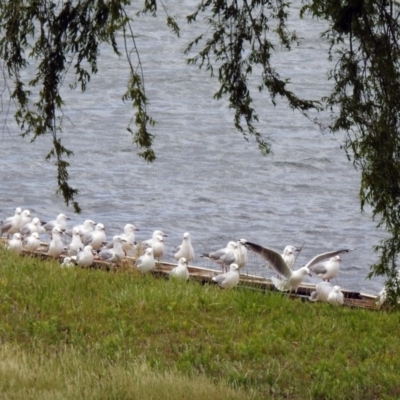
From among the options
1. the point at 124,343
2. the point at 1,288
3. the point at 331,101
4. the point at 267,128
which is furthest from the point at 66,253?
the point at 267,128

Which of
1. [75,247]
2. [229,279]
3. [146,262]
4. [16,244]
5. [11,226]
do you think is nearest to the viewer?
[229,279]

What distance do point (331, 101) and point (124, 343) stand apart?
2870 mm

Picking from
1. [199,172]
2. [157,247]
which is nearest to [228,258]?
[157,247]

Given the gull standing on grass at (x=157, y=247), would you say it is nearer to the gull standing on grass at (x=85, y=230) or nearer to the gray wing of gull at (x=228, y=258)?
the gray wing of gull at (x=228, y=258)

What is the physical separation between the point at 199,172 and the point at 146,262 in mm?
11564

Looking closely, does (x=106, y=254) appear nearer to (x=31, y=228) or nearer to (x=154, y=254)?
(x=154, y=254)

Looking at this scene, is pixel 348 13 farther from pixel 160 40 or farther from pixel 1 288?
pixel 160 40

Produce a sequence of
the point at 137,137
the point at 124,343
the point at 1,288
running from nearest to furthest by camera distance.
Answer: the point at 137,137
the point at 124,343
the point at 1,288

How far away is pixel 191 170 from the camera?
27.0 m

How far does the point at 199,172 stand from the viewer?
1056 inches

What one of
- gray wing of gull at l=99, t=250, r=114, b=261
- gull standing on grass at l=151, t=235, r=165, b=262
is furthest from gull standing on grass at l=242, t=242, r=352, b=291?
gull standing on grass at l=151, t=235, r=165, b=262

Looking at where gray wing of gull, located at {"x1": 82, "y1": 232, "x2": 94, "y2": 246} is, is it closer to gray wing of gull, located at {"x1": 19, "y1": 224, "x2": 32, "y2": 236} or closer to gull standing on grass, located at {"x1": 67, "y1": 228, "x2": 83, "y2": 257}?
gull standing on grass, located at {"x1": 67, "y1": 228, "x2": 83, "y2": 257}

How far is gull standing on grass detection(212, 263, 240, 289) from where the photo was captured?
1393 cm

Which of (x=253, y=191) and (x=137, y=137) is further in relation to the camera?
(x=253, y=191)
